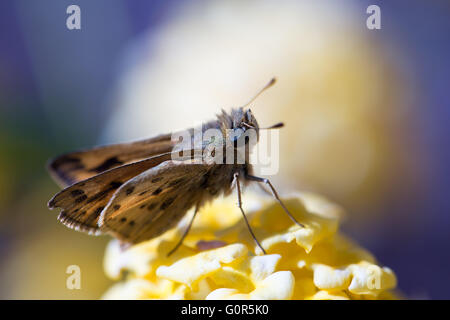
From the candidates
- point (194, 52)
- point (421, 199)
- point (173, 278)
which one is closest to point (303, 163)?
point (421, 199)

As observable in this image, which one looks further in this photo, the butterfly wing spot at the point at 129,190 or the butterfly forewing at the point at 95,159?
the butterfly forewing at the point at 95,159

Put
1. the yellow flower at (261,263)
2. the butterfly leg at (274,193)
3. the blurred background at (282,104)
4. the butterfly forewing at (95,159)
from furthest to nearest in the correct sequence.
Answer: the blurred background at (282,104) → the butterfly forewing at (95,159) → the butterfly leg at (274,193) → the yellow flower at (261,263)

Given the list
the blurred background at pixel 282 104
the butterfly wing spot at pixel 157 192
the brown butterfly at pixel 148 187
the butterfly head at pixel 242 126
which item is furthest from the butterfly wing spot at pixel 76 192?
the blurred background at pixel 282 104

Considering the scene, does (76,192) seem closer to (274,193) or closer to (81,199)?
(81,199)

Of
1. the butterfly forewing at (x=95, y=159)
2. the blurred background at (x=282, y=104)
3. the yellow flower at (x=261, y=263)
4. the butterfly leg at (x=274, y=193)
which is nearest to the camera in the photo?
the yellow flower at (x=261, y=263)

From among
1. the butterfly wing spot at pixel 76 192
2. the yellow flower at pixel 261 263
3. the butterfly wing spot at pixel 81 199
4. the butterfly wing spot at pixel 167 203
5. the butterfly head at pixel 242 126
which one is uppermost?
the butterfly head at pixel 242 126

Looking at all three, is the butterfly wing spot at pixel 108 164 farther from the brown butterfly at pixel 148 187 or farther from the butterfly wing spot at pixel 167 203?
the butterfly wing spot at pixel 167 203

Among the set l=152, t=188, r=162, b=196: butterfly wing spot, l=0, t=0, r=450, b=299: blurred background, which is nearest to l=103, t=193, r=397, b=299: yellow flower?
l=152, t=188, r=162, b=196: butterfly wing spot

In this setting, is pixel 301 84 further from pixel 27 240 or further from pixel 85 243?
pixel 27 240
